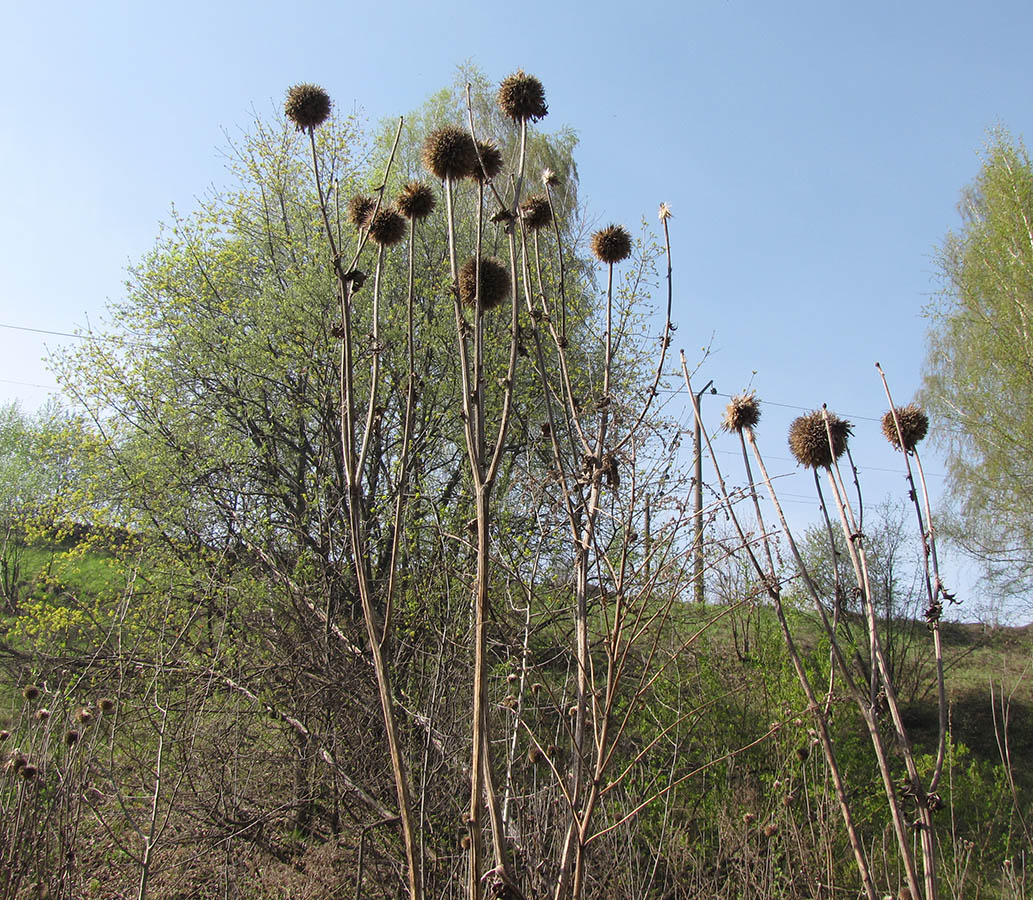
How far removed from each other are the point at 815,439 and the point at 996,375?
14987mm

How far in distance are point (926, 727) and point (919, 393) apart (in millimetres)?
7614

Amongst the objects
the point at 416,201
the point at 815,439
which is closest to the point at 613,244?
the point at 416,201

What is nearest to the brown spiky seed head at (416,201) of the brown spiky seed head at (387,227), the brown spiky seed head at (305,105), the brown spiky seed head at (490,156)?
the brown spiky seed head at (387,227)

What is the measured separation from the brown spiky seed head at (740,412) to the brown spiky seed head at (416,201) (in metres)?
1.17

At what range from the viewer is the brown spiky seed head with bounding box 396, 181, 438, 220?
248cm

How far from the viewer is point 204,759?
484cm

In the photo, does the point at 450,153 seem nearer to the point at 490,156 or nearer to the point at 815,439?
Answer: the point at 490,156

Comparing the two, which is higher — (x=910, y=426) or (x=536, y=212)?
(x=536, y=212)

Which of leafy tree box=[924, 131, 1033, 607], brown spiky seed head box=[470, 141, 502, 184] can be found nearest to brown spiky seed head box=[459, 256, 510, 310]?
brown spiky seed head box=[470, 141, 502, 184]

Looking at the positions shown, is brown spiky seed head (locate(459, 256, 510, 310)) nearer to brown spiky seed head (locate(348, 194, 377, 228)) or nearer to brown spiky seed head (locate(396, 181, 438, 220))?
brown spiky seed head (locate(396, 181, 438, 220))

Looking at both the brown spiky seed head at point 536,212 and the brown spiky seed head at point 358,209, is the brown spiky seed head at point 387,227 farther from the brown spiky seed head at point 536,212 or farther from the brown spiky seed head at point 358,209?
the brown spiky seed head at point 536,212

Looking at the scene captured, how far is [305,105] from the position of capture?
286cm

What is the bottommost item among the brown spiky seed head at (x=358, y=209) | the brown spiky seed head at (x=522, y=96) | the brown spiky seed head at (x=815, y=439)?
the brown spiky seed head at (x=815, y=439)

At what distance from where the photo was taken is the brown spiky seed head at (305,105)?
9.32 ft
